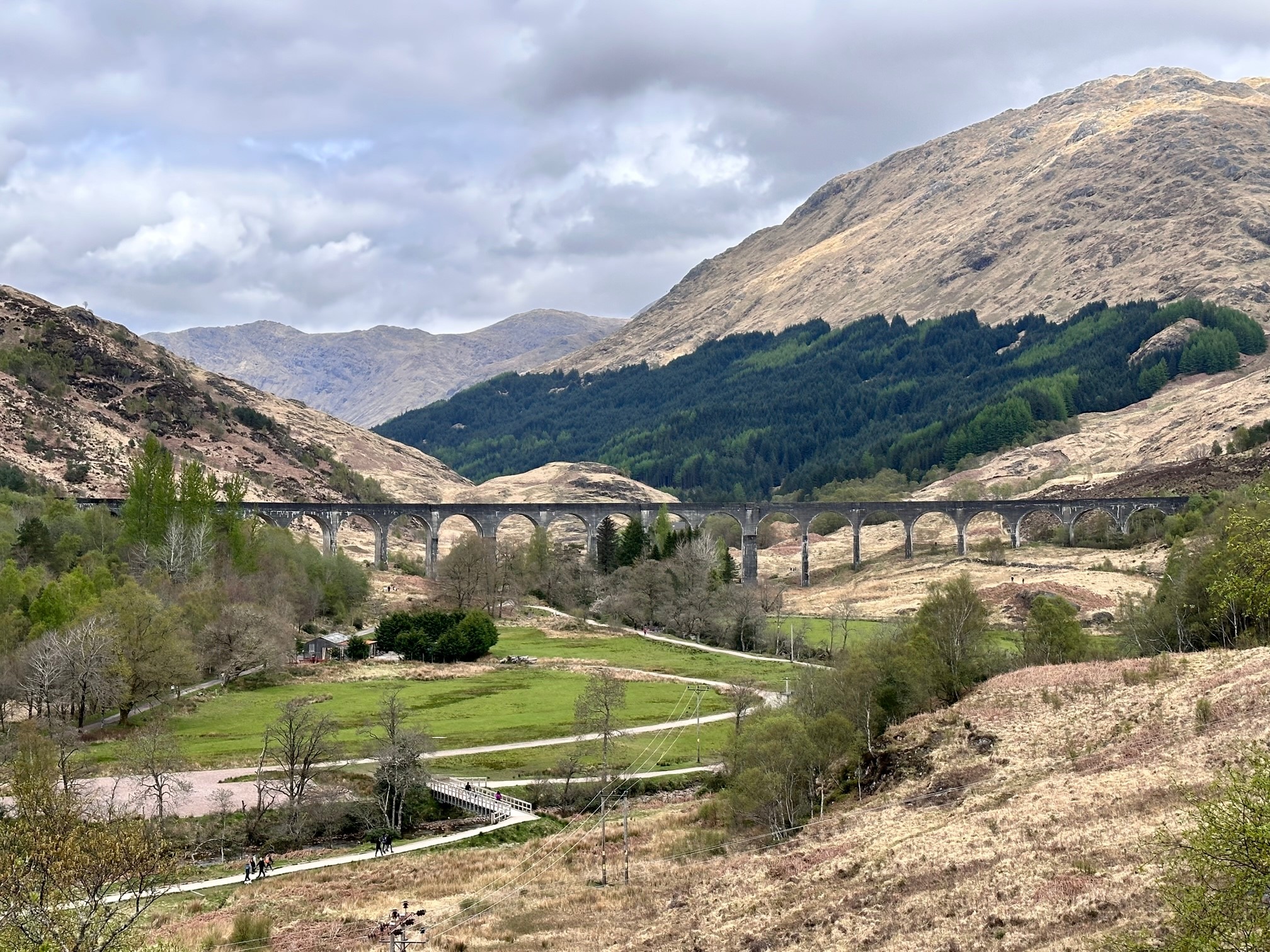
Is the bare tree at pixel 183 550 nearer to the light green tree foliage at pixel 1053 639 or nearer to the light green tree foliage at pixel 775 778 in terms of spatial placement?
the light green tree foliage at pixel 775 778

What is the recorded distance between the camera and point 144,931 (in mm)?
32562

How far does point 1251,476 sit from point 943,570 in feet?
113

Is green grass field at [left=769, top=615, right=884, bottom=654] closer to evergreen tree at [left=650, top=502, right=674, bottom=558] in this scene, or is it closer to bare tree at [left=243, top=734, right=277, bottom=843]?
evergreen tree at [left=650, top=502, right=674, bottom=558]

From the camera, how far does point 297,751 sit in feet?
164

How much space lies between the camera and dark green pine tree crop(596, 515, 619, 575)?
127 m

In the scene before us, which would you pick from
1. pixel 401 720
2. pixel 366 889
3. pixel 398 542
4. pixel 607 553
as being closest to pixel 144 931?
pixel 366 889

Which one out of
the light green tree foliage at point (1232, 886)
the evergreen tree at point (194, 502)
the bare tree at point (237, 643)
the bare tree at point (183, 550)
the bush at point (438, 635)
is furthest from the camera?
the evergreen tree at point (194, 502)

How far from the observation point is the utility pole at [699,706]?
56838 mm

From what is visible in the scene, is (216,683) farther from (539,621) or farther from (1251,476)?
(1251,476)

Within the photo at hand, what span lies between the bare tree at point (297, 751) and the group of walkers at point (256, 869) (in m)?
4.36

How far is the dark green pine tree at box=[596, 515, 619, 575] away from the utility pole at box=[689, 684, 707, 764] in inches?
2115

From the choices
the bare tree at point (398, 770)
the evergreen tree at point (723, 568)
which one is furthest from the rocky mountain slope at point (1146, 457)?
the bare tree at point (398, 770)

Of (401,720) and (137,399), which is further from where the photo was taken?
(137,399)

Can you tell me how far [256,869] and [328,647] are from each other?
150 feet
